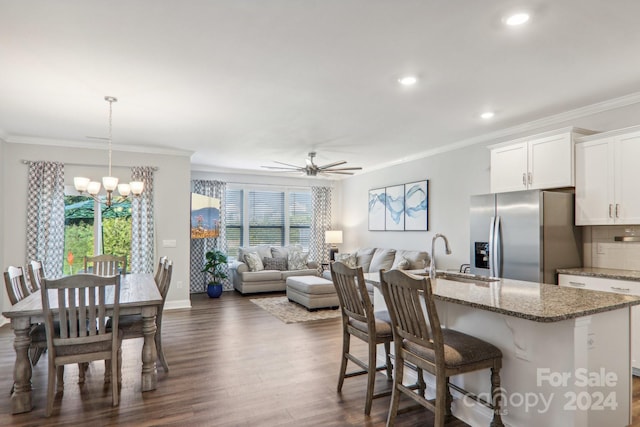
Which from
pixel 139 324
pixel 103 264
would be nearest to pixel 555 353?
pixel 139 324

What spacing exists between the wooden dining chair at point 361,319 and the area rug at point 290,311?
8.21ft

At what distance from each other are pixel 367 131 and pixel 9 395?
4573 mm

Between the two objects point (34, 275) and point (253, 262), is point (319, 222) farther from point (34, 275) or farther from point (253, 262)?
point (34, 275)

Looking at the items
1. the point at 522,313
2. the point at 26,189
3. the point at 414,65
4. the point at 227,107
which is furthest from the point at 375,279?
the point at 26,189

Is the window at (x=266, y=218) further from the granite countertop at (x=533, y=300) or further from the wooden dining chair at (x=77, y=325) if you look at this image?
A: the granite countertop at (x=533, y=300)

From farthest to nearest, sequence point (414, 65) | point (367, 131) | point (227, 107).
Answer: point (367, 131) < point (227, 107) < point (414, 65)

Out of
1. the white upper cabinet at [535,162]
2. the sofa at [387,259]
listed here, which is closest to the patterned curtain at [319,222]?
the sofa at [387,259]

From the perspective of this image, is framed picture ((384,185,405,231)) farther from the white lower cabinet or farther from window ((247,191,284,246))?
the white lower cabinet

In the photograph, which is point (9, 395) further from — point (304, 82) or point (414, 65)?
point (414, 65)

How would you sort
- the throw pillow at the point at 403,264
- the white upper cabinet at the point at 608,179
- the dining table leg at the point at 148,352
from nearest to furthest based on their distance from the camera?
the dining table leg at the point at 148,352, the white upper cabinet at the point at 608,179, the throw pillow at the point at 403,264

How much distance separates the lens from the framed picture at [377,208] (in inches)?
304

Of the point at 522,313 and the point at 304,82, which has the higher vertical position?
the point at 304,82

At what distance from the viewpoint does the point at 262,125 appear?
4.75 metres

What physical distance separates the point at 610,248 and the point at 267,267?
234 inches
